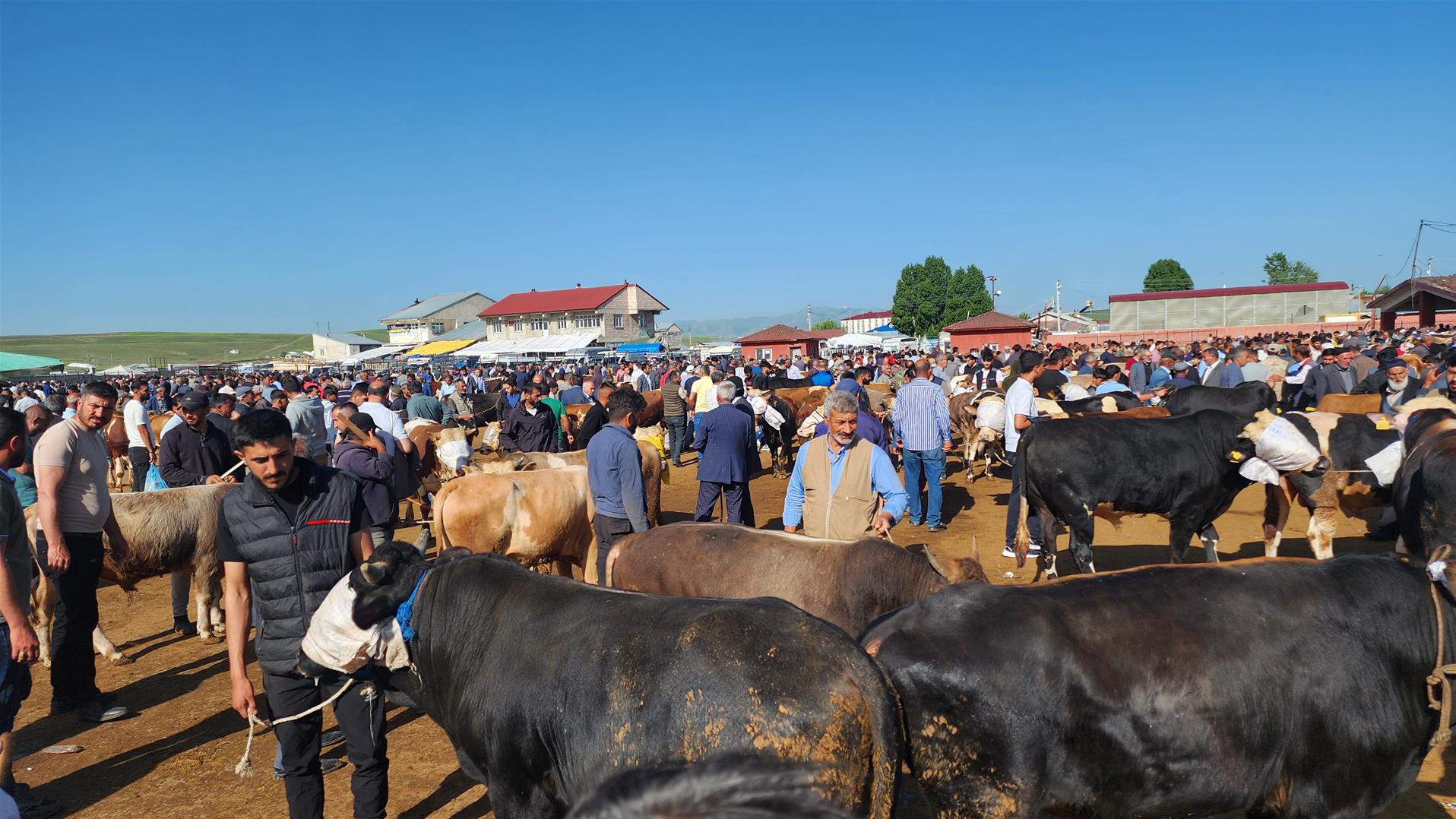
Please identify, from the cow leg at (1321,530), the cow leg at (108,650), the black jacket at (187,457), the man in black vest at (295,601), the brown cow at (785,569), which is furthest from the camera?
the black jacket at (187,457)

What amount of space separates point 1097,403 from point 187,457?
36.9 feet

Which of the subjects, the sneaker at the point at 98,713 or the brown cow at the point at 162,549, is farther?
the brown cow at the point at 162,549

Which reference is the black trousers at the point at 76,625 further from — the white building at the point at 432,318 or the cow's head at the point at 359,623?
the white building at the point at 432,318

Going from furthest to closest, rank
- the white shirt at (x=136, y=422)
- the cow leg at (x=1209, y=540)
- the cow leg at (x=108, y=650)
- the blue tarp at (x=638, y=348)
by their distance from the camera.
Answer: the blue tarp at (x=638, y=348) → the white shirt at (x=136, y=422) → the cow leg at (x=1209, y=540) → the cow leg at (x=108, y=650)

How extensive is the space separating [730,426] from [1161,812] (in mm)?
5137

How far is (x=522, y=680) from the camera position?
9.57 ft

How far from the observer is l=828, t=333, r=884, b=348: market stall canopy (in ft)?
203

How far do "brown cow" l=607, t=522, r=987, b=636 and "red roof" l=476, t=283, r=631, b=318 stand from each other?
65.5m

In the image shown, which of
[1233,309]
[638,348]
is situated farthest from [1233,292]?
[638,348]

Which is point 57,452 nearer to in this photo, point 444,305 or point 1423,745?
point 1423,745

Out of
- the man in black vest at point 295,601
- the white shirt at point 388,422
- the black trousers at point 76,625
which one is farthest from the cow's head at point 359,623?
the white shirt at point 388,422

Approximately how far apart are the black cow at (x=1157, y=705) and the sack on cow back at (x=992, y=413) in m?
8.30

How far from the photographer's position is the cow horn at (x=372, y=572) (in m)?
3.14

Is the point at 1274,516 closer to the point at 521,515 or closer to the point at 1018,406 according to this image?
the point at 1018,406
